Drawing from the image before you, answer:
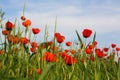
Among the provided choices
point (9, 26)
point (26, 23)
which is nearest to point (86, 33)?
point (26, 23)

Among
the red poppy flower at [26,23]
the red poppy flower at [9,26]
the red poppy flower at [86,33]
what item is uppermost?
the red poppy flower at [26,23]

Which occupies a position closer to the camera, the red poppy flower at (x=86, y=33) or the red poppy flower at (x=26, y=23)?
the red poppy flower at (x=86, y=33)

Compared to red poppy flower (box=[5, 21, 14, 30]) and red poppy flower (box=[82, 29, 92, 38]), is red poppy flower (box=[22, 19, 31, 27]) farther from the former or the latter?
red poppy flower (box=[82, 29, 92, 38])

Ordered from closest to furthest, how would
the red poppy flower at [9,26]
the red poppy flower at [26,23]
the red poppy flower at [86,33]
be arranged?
the red poppy flower at [86,33]
the red poppy flower at [9,26]
the red poppy flower at [26,23]

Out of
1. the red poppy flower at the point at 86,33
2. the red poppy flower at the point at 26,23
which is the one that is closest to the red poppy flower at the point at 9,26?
the red poppy flower at the point at 26,23

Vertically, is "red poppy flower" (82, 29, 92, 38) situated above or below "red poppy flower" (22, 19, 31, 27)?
below

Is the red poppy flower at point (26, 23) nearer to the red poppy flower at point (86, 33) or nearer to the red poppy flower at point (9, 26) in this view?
the red poppy flower at point (9, 26)

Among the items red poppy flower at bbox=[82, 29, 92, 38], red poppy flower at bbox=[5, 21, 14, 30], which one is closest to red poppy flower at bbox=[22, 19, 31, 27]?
red poppy flower at bbox=[5, 21, 14, 30]

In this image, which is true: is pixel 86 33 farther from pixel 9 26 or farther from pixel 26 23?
pixel 9 26

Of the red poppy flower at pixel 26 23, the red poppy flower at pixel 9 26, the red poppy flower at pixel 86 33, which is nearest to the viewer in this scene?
the red poppy flower at pixel 86 33

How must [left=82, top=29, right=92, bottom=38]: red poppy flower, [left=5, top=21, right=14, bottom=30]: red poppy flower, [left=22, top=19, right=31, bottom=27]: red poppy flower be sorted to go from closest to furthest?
[left=82, top=29, right=92, bottom=38]: red poppy flower → [left=5, top=21, right=14, bottom=30]: red poppy flower → [left=22, top=19, right=31, bottom=27]: red poppy flower

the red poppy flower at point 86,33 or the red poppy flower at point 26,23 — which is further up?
the red poppy flower at point 26,23

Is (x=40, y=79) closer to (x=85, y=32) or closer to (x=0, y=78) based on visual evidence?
(x=0, y=78)

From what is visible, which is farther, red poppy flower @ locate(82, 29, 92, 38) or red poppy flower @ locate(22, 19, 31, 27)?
red poppy flower @ locate(22, 19, 31, 27)
